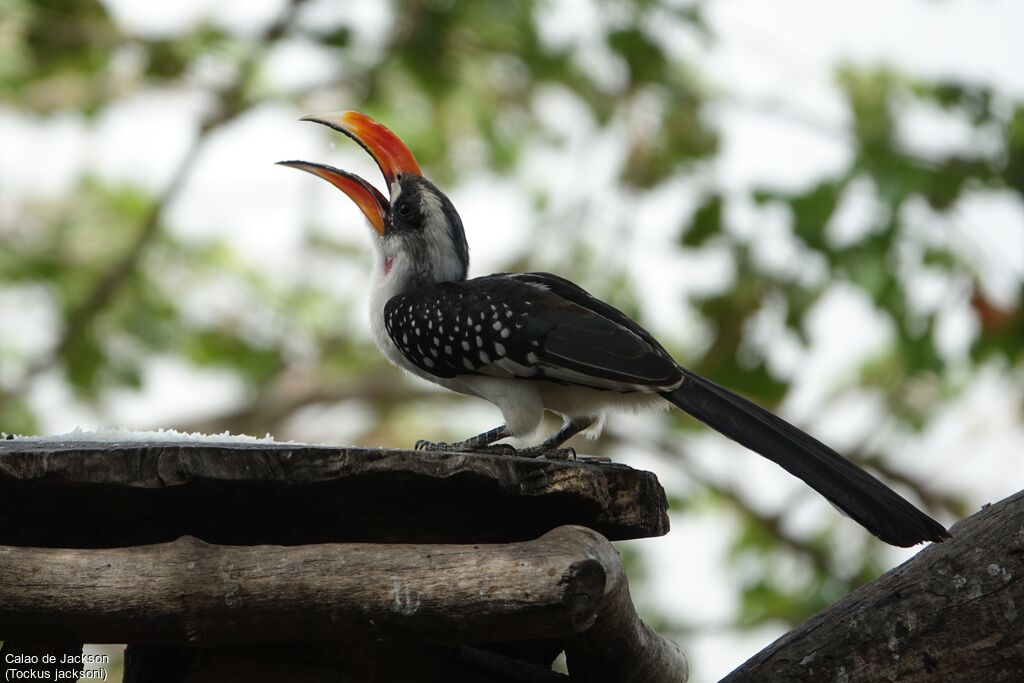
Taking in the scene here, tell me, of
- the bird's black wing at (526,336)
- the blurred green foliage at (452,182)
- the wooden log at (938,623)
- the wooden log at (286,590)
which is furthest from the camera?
the blurred green foliage at (452,182)

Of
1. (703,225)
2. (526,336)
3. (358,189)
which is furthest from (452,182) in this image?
(526,336)

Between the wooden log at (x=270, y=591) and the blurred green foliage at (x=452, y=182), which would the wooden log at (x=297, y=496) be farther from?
the blurred green foliage at (x=452, y=182)

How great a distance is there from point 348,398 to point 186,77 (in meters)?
2.20

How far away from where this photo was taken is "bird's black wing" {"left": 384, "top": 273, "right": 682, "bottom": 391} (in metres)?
2.74

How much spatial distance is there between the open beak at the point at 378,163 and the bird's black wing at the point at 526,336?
503 millimetres

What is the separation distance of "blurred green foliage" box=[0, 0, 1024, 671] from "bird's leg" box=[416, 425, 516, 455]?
366cm

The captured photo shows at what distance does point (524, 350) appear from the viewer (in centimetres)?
286

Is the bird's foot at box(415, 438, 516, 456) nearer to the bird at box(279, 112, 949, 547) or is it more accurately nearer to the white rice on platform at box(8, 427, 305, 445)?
the bird at box(279, 112, 949, 547)

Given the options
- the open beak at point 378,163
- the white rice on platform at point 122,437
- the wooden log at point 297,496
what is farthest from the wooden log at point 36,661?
the open beak at point 378,163

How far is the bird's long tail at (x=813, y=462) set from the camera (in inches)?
92.7

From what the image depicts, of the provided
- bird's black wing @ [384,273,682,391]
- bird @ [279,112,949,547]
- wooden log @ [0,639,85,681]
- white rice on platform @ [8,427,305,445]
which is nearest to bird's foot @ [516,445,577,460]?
bird @ [279,112,949,547]

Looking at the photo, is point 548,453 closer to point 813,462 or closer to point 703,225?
point 813,462

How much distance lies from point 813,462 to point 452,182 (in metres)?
6.44

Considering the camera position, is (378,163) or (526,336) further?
(378,163)
